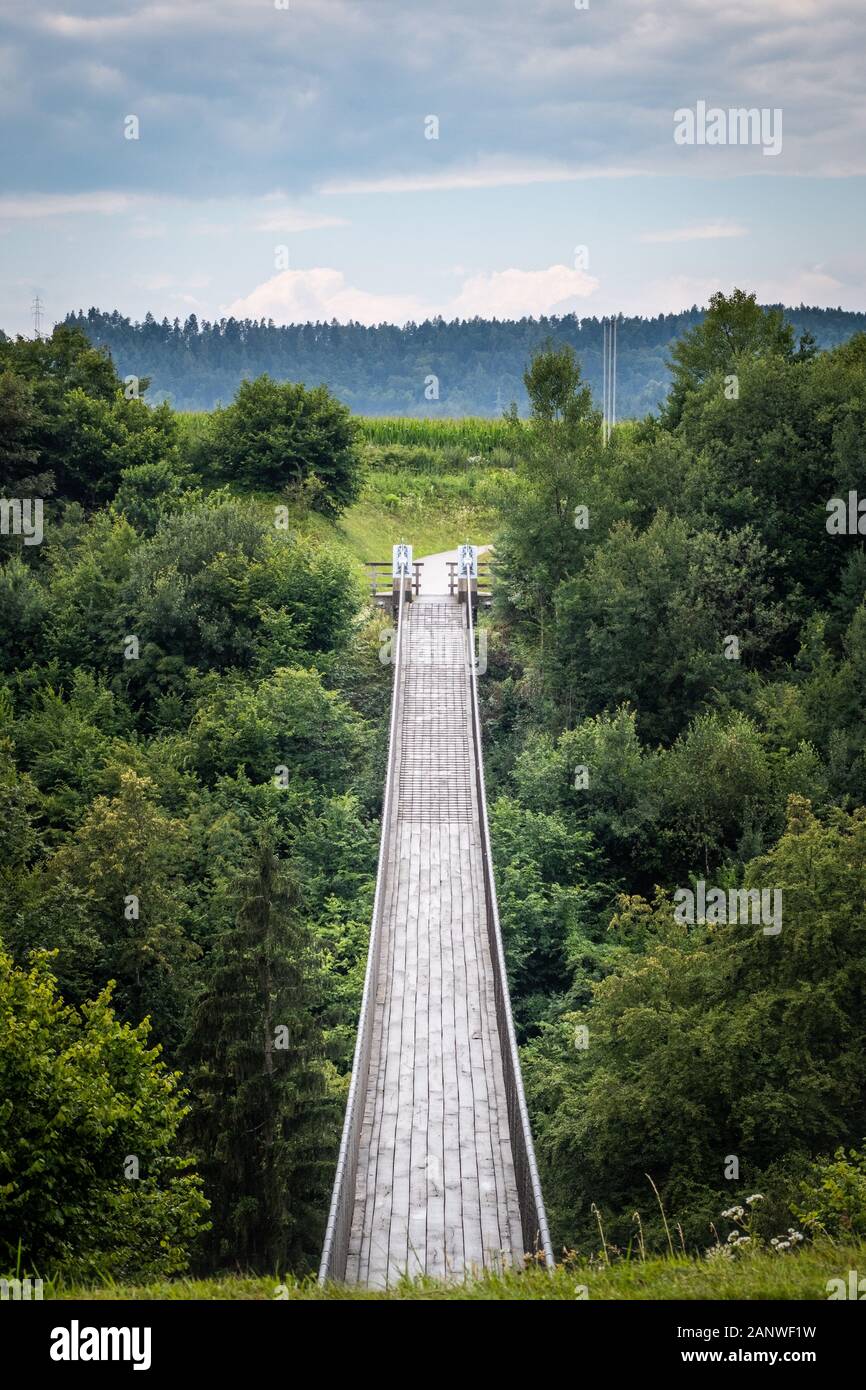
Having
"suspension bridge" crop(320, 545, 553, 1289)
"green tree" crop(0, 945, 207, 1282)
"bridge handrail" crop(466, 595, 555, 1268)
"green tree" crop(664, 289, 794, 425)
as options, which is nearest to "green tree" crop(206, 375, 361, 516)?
"green tree" crop(664, 289, 794, 425)

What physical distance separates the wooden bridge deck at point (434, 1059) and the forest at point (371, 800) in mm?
1391

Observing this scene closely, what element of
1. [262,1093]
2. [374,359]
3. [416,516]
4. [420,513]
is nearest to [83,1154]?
[262,1093]

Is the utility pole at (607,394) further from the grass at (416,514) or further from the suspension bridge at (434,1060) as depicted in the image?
the suspension bridge at (434,1060)

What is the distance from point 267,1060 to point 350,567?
2294cm

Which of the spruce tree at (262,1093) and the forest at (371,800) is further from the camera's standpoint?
the spruce tree at (262,1093)

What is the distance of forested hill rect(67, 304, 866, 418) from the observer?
541 ft

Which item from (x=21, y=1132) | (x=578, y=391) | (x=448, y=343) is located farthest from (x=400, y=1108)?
(x=448, y=343)

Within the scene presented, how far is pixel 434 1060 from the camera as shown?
21.1m

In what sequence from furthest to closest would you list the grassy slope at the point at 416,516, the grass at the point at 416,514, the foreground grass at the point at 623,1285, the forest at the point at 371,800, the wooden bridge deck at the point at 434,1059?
the grassy slope at the point at 416,516
the grass at the point at 416,514
the forest at the point at 371,800
the wooden bridge deck at the point at 434,1059
the foreground grass at the point at 623,1285

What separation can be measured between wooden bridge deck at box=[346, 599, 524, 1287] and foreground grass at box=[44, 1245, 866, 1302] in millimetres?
2600

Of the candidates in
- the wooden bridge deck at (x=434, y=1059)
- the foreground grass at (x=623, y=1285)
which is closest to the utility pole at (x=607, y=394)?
the wooden bridge deck at (x=434, y=1059)

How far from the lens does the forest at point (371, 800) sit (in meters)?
18.5

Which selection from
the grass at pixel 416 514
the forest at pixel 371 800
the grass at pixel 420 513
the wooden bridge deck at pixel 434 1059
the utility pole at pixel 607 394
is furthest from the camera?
the grass at pixel 420 513
